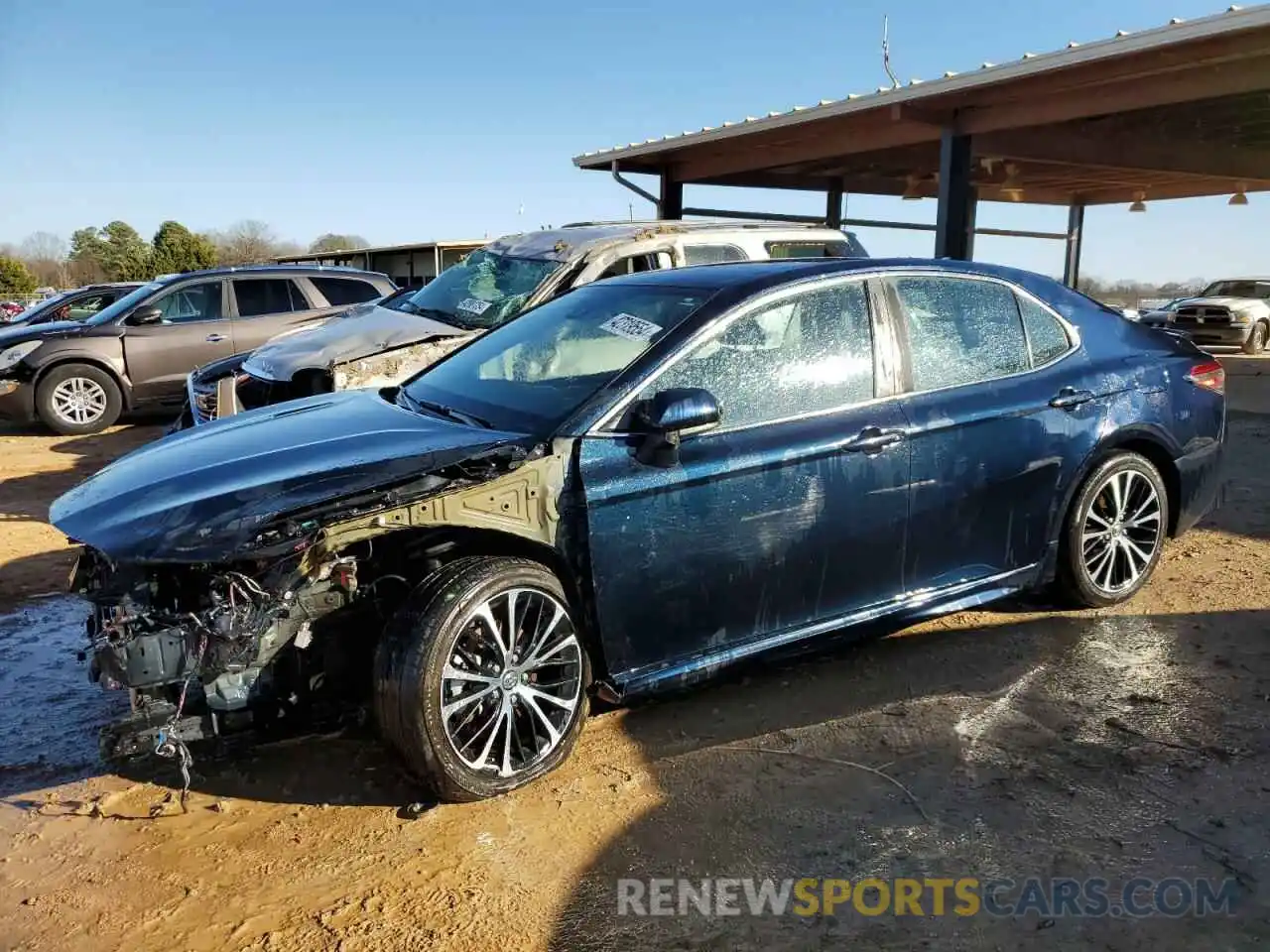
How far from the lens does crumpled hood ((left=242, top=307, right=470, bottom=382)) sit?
6.29 meters

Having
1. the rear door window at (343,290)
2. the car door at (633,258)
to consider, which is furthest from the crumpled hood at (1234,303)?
the rear door window at (343,290)

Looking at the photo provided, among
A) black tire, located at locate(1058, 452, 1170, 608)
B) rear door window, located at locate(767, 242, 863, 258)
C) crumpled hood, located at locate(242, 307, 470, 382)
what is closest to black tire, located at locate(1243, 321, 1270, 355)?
rear door window, located at locate(767, 242, 863, 258)

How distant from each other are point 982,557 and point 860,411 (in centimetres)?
91

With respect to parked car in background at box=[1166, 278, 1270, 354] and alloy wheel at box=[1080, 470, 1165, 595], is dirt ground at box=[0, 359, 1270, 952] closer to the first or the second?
alloy wheel at box=[1080, 470, 1165, 595]

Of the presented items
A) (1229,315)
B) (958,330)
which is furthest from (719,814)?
(1229,315)

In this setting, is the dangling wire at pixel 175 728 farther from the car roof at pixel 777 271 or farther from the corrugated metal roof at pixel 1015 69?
the corrugated metal roof at pixel 1015 69

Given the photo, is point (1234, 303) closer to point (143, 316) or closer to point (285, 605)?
point (143, 316)

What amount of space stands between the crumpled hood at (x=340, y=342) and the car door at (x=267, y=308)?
385 centimetres

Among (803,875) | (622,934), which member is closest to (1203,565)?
(803,875)

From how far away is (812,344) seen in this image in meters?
3.74

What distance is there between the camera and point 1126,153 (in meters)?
14.7

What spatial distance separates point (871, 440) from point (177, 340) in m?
9.14

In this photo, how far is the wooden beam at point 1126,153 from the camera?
504 inches

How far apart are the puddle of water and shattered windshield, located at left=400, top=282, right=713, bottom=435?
1725 mm
